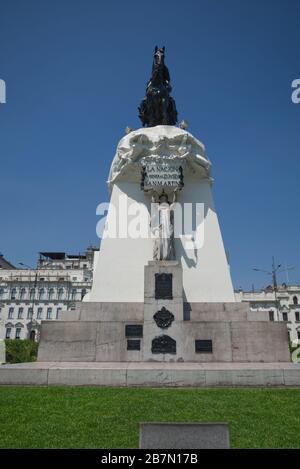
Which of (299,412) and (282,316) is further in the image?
(282,316)

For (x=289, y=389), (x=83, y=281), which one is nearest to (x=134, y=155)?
(x=289, y=389)

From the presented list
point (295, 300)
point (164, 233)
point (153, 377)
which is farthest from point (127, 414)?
point (295, 300)

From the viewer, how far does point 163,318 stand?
12516 millimetres

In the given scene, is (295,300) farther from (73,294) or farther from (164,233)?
(164,233)

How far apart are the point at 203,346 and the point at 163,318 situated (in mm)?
1614

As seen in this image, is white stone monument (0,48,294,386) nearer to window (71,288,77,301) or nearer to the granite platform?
the granite platform

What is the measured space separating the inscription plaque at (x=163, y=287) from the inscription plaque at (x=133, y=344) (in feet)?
5.31

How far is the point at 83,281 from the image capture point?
245ft

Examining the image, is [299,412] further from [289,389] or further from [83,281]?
[83,281]

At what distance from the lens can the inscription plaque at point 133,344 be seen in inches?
483

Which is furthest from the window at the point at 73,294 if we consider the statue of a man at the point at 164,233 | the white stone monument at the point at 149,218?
the statue of a man at the point at 164,233

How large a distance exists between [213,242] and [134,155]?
5.11 m

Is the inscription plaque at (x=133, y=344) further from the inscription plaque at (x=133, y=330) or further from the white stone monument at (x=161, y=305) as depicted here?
the inscription plaque at (x=133, y=330)

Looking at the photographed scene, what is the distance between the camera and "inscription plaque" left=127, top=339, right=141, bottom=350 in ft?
40.3
